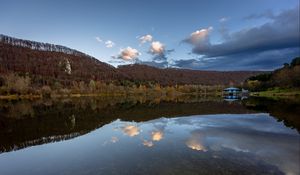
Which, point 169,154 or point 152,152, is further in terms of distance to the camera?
point 152,152

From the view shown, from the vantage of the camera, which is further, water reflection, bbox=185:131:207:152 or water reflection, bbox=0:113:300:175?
→ water reflection, bbox=185:131:207:152

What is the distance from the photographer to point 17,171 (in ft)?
39.6

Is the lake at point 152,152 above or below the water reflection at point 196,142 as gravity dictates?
below

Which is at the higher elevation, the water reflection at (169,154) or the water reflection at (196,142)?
the water reflection at (196,142)

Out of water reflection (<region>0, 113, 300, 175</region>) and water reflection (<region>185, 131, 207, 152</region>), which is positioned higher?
water reflection (<region>185, 131, 207, 152</region>)

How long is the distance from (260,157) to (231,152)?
1509 mm

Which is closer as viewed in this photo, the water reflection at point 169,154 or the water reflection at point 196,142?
the water reflection at point 169,154

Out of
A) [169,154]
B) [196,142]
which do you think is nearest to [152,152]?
[169,154]

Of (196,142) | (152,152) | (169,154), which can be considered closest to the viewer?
(169,154)

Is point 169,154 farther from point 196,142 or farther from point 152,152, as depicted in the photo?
point 196,142

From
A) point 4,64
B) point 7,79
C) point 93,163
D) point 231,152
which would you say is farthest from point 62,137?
point 4,64

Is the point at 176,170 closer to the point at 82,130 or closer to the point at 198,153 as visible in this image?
the point at 198,153

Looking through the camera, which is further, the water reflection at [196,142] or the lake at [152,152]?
the water reflection at [196,142]

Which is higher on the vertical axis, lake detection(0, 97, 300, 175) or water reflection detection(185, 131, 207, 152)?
water reflection detection(185, 131, 207, 152)
